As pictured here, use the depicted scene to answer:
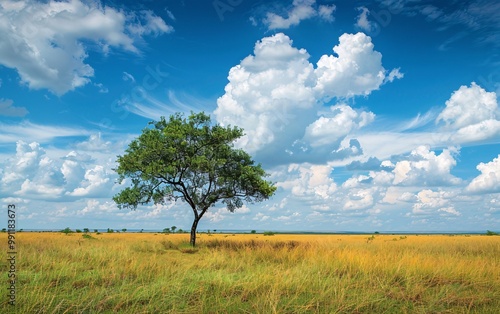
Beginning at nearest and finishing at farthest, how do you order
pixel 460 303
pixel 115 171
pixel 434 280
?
pixel 460 303 < pixel 434 280 < pixel 115 171

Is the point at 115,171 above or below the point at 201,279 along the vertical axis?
above

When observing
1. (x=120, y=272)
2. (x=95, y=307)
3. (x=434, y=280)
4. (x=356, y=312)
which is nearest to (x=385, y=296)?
(x=356, y=312)

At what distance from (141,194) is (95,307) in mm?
23390

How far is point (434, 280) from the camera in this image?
42.0 ft

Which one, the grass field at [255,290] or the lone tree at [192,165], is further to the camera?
the lone tree at [192,165]

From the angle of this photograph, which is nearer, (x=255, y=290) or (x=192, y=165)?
(x=255, y=290)

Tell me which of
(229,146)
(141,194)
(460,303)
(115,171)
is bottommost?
(460,303)

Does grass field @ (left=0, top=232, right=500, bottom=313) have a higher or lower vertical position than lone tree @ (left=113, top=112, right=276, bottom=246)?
lower

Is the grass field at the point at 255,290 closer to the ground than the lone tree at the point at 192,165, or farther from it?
closer to the ground

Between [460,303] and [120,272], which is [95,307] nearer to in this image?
[120,272]

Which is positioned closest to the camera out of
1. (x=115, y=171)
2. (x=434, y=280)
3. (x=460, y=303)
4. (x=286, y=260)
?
(x=460, y=303)

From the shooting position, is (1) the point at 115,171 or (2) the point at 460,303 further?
(1) the point at 115,171

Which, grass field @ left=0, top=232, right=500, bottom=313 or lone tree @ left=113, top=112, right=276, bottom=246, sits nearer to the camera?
grass field @ left=0, top=232, right=500, bottom=313

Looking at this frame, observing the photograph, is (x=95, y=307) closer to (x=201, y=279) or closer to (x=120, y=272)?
(x=201, y=279)
